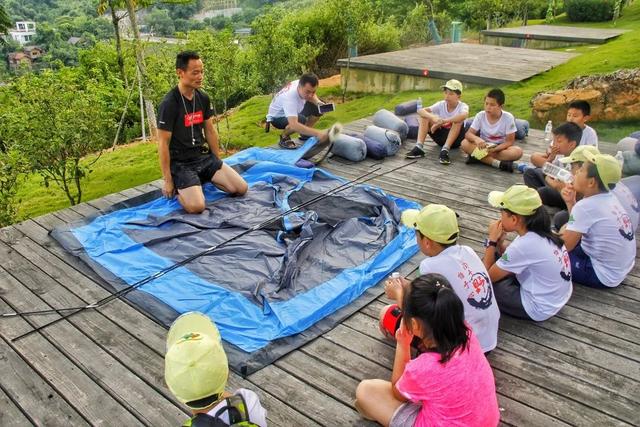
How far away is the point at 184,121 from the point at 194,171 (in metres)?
0.52

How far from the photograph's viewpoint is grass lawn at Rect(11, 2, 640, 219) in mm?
8238

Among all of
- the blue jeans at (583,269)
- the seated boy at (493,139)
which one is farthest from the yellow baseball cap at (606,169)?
the seated boy at (493,139)

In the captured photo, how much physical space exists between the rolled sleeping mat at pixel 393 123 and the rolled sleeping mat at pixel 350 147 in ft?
2.49

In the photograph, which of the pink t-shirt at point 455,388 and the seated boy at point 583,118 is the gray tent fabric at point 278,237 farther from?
the seated boy at point 583,118

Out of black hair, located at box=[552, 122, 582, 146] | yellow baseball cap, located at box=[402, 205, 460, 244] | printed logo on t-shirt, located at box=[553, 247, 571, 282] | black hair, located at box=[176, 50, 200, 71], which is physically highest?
black hair, located at box=[176, 50, 200, 71]

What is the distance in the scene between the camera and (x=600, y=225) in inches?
129

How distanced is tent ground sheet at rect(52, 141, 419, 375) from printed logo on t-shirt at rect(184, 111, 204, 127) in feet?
2.40

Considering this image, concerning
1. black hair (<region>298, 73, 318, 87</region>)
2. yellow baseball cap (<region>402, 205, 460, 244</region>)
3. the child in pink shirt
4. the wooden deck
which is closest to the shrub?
black hair (<region>298, 73, 318, 87</region>)

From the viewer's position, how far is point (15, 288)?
3658 mm

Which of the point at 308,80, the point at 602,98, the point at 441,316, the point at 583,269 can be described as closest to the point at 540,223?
the point at 583,269

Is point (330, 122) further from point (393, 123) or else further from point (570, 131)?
point (570, 131)

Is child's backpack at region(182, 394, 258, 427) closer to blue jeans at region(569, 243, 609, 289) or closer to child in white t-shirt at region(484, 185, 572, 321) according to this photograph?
child in white t-shirt at region(484, 185, 572, 321)

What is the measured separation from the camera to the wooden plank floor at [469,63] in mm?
10109

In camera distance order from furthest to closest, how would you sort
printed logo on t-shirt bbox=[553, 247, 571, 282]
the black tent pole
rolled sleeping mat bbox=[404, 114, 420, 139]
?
rolled sleeping mat bbox=[404, 114, 420, 139]
the black tent pole
printed logo on t-shirt bbox=[553, 247, 571, 282]
